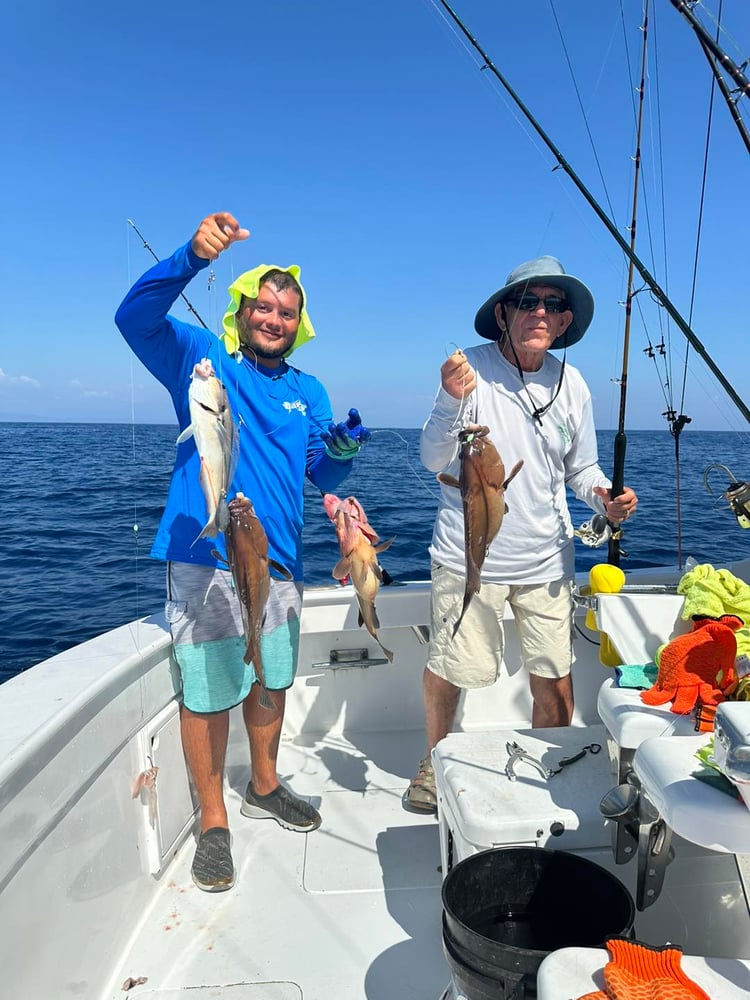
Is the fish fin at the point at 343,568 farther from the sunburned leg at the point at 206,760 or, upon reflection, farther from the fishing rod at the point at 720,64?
the fishing rod at the point at 720,64

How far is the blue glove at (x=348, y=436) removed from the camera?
2.94m

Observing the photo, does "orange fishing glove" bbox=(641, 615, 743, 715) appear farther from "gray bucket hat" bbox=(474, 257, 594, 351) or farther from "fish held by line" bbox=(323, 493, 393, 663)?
"gray bucket hat" bbox=(474, 257, 594, 351)

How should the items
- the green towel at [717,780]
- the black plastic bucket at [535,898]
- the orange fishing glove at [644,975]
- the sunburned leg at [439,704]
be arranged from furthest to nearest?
the sunburned leg at [439,704] → the black plastic bucket at [535,898] → the green towel at [717,780] → the orange fishing glove at [644,975]

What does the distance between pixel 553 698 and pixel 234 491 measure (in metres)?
1.85

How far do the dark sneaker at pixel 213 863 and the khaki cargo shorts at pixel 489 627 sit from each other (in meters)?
1.22

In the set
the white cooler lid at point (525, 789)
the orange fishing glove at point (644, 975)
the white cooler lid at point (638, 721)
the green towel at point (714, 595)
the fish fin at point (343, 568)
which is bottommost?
the white cooler lid at point (525, 789)

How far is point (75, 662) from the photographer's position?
2727 mm

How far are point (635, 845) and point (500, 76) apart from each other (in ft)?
13.7

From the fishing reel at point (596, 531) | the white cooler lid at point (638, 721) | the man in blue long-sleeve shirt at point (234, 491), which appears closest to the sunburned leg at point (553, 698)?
the fishing reel at point (596, 531)

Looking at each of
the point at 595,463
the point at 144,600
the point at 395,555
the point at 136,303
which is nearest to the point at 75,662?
the point at 136,303

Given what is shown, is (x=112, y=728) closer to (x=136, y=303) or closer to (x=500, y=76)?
(x=136, y=303)

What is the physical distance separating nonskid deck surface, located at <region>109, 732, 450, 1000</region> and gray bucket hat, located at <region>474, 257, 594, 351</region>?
246 centimetres

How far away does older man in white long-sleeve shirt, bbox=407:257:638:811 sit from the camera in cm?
322

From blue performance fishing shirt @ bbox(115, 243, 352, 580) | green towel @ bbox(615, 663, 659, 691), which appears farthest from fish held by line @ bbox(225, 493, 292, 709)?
green towel @ bbox(615, 663, 659, 691)
